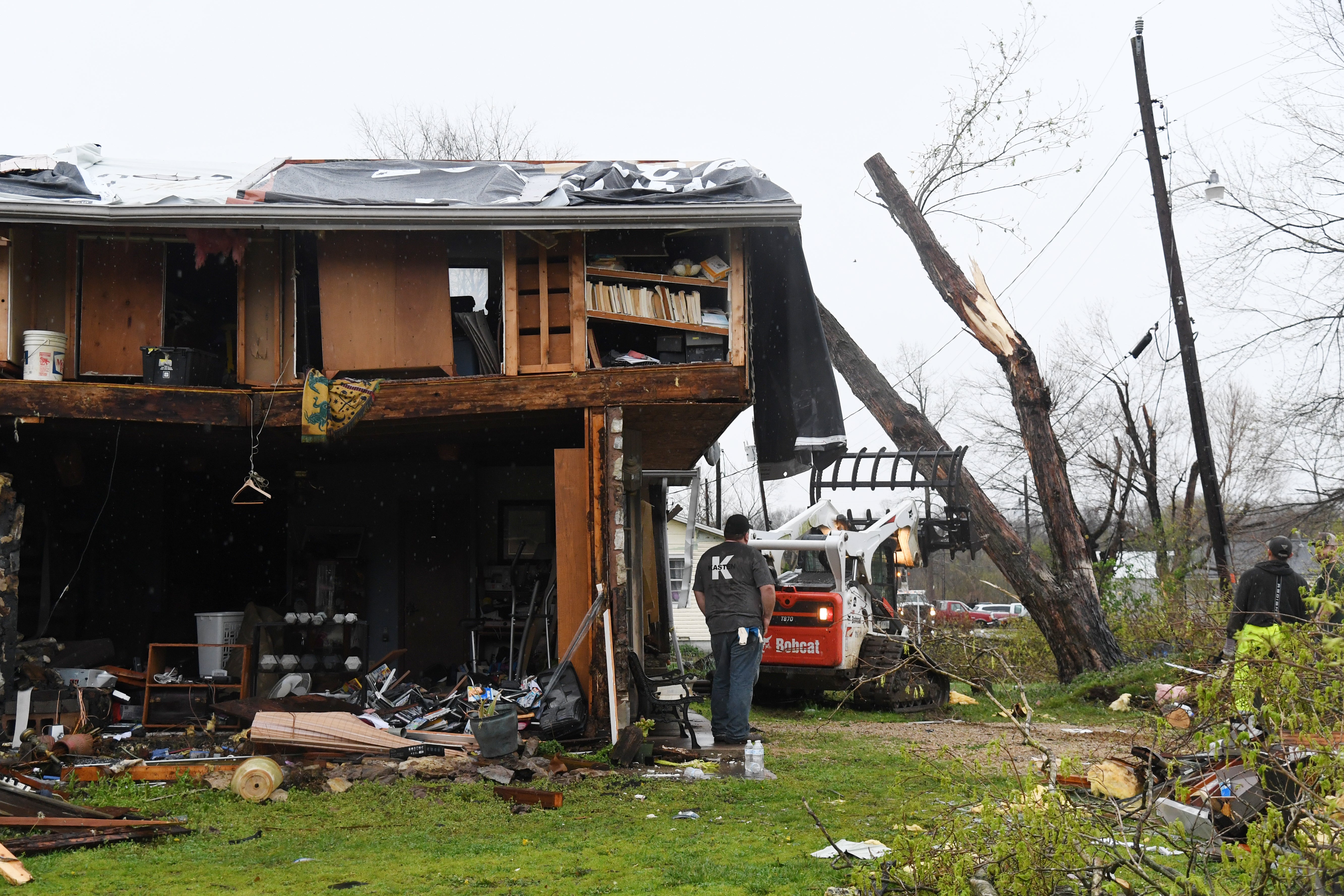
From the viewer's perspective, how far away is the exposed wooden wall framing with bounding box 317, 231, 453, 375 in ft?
31.6

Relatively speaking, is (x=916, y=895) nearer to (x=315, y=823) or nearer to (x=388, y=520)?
(x=315, y=823)

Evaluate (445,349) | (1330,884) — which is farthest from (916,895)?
(445,349)

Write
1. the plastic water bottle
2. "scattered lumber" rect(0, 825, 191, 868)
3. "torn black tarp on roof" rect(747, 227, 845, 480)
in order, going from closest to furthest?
"scattered lumber" rect(0, 825, 191, 868), the plastic water bottle, "torn black tarp on roof" rect(747, 227, 845, 480)

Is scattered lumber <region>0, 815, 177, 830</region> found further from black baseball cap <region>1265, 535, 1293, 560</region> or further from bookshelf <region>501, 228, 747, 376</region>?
black baseball cap <region>1265, 535, 1293, 560</region>

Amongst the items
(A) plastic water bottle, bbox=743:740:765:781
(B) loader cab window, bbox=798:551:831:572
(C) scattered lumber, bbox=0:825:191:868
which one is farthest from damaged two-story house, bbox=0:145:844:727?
(C) scattered lumber, bbox=0:825:191:868

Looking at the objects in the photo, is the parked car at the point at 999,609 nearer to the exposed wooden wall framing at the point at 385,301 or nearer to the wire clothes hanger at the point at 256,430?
the exposed wooden wall framing at the point at 385,301

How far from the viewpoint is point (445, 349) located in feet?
31.6

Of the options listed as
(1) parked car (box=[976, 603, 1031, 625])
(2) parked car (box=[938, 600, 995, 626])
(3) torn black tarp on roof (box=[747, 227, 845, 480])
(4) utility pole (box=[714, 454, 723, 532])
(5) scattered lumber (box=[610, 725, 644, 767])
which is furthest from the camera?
(1) parked car (box=[976, 603, 1031, 625])

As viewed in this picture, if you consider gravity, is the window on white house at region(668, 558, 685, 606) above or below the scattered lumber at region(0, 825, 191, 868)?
above

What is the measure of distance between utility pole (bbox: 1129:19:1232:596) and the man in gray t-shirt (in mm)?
8532

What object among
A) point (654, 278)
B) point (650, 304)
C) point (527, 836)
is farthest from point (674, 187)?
point (527, 836)

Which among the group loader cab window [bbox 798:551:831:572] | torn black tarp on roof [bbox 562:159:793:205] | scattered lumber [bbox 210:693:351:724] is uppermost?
torn black tarp on roof [bbox 562:159:793:205]

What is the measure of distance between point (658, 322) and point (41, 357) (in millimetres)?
5334

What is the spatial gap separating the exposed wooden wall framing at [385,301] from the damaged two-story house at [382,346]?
0.02 m
